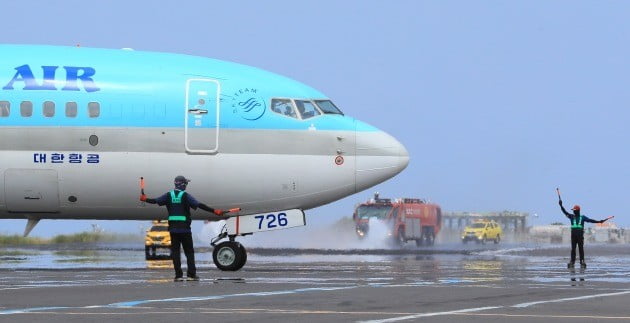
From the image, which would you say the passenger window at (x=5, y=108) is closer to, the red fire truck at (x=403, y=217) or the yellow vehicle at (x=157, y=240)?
the yellow vehicle at (x=157, y=240)

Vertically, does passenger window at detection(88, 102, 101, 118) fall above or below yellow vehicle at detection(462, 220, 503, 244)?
above

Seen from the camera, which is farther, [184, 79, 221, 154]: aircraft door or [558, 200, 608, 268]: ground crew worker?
[558, 200, 608, 268]: ground crew worker

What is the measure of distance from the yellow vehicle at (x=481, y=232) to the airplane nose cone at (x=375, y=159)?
5812cm

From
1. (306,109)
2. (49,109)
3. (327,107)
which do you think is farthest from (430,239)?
(49,109)

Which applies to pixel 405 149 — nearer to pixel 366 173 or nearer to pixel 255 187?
pixel 366 173

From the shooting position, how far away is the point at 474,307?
15859 millimetres

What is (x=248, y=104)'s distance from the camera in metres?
28.9

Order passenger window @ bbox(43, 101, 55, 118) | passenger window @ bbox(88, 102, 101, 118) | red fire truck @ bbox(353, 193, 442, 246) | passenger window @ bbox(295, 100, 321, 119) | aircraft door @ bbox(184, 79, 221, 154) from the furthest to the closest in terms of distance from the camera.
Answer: red fire truck @ bbox(353, 193, 442, 246)
passenger window @ bbox(295, 100, 321, 119)
aircraft door @ bbox(184, 79, 221, 154)
passenger window @ bbox(88, 102, 101, 118)
passenger window @ bbox(43, 101, 55, 118)

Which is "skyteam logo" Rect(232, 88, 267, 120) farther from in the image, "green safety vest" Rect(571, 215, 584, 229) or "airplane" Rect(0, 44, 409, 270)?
"green safety vest" Rect(571, 215, 584, 229)

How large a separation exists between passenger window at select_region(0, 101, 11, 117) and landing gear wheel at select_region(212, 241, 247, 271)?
5.41 m

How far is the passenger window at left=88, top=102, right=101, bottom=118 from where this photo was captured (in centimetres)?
2819

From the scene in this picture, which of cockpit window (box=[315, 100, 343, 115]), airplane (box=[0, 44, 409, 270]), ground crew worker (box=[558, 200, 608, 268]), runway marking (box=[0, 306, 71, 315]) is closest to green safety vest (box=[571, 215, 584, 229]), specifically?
ground crew worker (box=[558, 200, 608, 268])

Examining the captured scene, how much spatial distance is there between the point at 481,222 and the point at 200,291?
7158 cm

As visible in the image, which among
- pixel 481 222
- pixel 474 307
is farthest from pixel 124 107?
pixel 481 222
